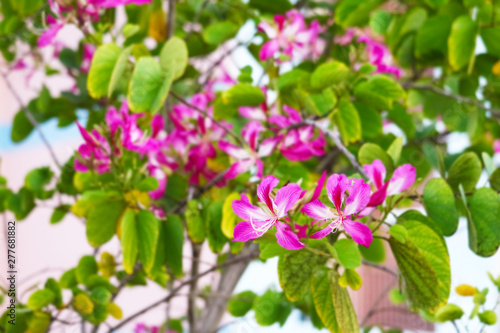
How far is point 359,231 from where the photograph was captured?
30cm

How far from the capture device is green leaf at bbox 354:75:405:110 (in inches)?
21.8

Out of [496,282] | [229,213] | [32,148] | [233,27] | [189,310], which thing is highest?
[32,148]

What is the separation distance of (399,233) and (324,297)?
8 cm

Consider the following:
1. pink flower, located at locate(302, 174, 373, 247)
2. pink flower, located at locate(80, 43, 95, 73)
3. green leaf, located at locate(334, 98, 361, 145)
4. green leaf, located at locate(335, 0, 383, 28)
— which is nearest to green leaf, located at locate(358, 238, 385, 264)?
green leaf, located at locate(334, 98, 361, 145)

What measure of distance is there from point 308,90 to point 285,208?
34 cm

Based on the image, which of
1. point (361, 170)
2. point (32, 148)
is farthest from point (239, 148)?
point (32, 148)

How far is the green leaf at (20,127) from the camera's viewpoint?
925 mm

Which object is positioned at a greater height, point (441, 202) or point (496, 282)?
point (441, 202)

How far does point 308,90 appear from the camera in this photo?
61 cm

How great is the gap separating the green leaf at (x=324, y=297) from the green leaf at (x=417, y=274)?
6 centimetres

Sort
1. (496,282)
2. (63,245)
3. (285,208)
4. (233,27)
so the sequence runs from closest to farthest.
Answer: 1. (285,208)
2. (496,282)
3. (233,27)
4. (63,245)

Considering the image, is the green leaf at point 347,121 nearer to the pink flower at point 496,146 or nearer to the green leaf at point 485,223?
the green leaf at point 485,223

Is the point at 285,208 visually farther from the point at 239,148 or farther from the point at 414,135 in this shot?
the point at 414,135

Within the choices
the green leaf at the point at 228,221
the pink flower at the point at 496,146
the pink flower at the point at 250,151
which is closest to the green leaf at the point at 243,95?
the pink flower at the point at 250,151
